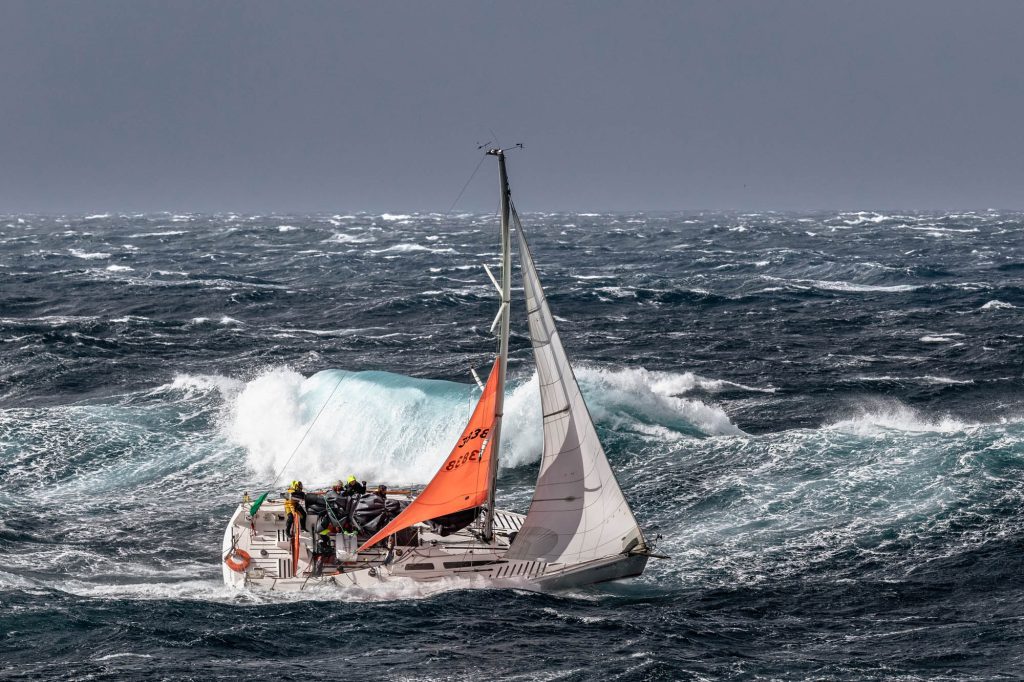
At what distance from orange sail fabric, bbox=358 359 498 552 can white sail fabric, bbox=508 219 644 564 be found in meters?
1.64

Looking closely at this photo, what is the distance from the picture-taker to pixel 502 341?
25.1 metres

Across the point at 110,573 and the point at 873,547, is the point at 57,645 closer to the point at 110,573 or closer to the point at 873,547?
the point at 110,573

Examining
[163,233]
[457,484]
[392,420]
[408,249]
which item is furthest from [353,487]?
[163,233]

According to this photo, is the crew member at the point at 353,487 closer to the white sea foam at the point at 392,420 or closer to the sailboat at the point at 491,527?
the sailboat at the point at 491,527

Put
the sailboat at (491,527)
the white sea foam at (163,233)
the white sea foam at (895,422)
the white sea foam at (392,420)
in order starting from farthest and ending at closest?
the white sea foam at (163,233), the white sea foam at (895,422), the white sea foam at (392,420), the sailboat at (491,527)

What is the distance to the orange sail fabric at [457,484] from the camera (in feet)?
86.8

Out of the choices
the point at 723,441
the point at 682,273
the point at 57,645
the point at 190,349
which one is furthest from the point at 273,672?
the point at 682,273

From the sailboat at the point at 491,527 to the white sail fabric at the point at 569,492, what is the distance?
0.03 metres

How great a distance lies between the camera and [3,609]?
83.3ft

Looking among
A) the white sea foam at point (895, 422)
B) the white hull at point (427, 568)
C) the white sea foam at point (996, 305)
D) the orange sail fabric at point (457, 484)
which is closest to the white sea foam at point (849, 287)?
the white sea foam at point (996, 305)

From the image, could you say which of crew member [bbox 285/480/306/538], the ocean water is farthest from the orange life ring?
crew member [bbox 285/480/306/538]

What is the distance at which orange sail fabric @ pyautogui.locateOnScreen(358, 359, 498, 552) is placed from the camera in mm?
26453

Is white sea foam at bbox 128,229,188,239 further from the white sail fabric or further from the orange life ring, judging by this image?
the white sail fabric

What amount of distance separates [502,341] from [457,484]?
167 inches
